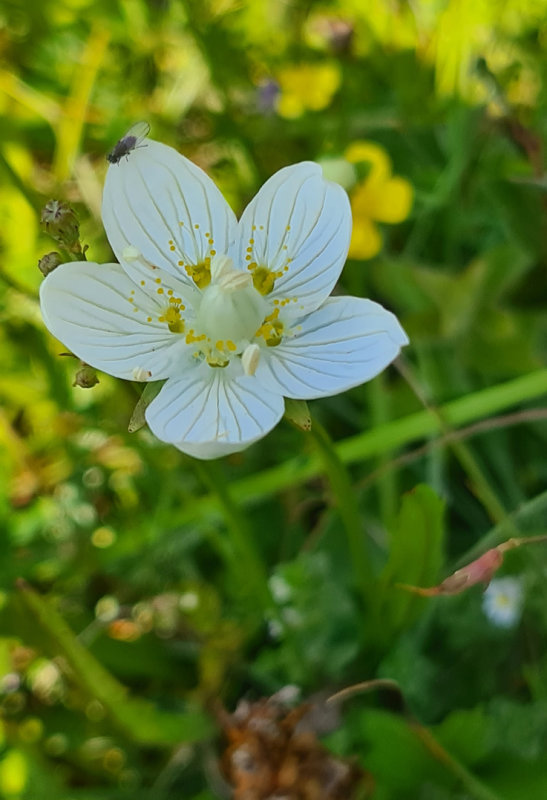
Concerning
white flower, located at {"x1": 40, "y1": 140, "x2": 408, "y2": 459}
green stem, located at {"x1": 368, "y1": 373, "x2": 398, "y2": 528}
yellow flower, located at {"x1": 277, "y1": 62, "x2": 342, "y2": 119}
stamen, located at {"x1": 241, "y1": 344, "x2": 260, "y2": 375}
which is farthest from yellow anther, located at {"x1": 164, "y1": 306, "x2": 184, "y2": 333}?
yellow flower, located at {"x1": 277, "y1": 62, "x2": 342, "y2": 119}

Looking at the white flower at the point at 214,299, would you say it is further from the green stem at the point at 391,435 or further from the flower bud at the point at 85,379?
the green stem at the point at 391,435

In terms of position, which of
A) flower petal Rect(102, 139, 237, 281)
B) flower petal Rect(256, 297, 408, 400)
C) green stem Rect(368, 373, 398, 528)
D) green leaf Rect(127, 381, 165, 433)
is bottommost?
green stem Rect(368, 373, 398, 528)

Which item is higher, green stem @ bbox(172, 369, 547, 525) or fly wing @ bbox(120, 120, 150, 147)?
fly wing @ bbox(120, 120, 150, 147)

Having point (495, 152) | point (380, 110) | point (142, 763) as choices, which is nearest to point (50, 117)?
point (380, 110)

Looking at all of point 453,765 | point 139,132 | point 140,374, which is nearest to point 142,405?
point 140,374

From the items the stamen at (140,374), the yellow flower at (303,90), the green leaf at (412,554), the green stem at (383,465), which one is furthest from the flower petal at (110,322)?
the yellow flower at (303,90)

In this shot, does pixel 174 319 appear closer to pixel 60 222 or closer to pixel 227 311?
pixel 227 311

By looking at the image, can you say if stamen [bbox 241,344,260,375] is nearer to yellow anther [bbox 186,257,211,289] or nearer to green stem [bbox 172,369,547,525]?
yellow anther [bbox 186,257,211,289]
